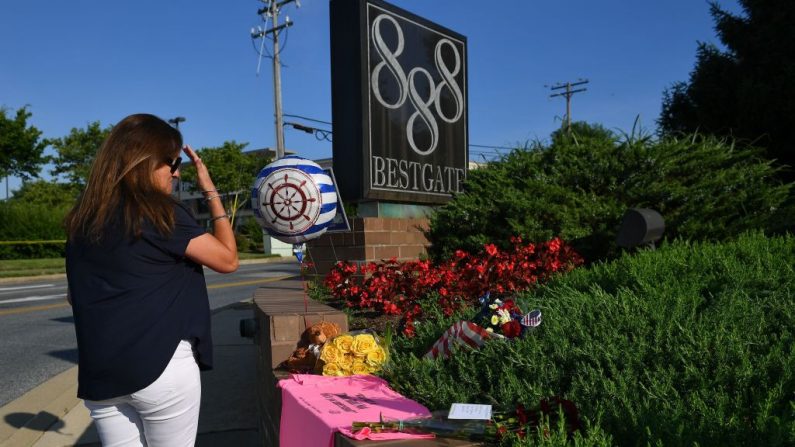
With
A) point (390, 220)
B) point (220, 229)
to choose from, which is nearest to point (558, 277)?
point (390, 220)

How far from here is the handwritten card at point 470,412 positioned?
2.03 m

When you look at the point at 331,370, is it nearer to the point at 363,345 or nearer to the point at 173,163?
the point at 363,345

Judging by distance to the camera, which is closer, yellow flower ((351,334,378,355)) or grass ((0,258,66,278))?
yellow flower ((351,334,378,355))

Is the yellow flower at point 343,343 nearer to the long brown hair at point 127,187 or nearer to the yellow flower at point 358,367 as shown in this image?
the yellow flower at point 358,367

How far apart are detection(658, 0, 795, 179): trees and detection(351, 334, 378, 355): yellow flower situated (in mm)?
9083

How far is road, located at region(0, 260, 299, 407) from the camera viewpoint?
6.39 metres

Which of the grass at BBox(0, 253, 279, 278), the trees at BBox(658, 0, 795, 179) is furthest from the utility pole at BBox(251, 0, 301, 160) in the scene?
the trees at BBox(658, 0, 795, 179)

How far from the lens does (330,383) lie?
9.29 ft

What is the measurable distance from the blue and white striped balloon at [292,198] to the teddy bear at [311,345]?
88 centimetres

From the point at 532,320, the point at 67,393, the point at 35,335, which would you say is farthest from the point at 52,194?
the point at 532,320

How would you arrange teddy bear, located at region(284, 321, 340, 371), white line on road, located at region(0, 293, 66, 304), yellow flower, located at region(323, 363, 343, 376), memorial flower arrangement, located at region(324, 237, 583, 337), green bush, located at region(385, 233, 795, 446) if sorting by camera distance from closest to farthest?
green bush, located at region(385, 233, 795, 446), yellow flower, located at region(323, 363, 343, 376), teddy bear, located at region(284, 321, 340, 371), memorial flower arrangement, located at region(324, 237, 583, 337), white line on road, located at region(0, 293, 66, 304)

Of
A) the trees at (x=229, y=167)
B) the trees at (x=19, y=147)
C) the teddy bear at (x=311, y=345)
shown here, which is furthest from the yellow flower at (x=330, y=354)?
the trees at (x=229, y=167)

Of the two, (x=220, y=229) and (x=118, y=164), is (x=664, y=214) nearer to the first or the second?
(x=220, y=229)

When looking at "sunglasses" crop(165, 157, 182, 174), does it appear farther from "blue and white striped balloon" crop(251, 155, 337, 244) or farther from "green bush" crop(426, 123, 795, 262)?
"green bush" crop(426, 123, 795, 262)
